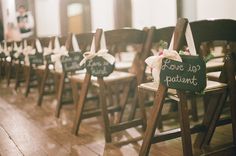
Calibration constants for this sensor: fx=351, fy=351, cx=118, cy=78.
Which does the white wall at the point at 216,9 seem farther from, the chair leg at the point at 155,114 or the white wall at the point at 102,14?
the chair leg at the point at 155,114

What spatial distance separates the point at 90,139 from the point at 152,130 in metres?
0.82

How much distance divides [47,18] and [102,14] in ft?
6.01

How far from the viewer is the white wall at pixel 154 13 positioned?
5.22 meters

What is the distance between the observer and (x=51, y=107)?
142 inches

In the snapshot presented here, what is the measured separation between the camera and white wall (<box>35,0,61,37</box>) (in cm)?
795

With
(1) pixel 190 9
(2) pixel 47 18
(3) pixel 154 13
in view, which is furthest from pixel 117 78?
(2) pixel 47 18

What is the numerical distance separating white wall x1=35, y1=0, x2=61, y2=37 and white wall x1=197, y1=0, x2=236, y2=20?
4.11 metres

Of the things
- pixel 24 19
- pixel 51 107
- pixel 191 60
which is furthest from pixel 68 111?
pixel 24 19

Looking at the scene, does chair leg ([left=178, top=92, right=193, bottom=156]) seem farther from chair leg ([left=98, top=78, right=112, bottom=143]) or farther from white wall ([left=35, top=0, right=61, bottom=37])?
white wall ([left=35, top=0, right=61, bottom=37])

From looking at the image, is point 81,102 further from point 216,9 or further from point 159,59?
point 216,9

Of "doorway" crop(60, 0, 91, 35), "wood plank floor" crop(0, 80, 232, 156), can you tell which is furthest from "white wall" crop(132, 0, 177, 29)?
"wood plank floor" crop(0, 80, 232, 156)

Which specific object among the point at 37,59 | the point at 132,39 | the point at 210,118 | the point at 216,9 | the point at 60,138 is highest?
the point at 216,9

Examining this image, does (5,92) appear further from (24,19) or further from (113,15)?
(24,19)

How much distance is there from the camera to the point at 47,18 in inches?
323
